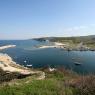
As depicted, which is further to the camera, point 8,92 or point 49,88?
point 49,88

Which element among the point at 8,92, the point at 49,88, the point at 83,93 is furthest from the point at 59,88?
the point at 8,92

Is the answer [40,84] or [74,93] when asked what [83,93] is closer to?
[74,93]

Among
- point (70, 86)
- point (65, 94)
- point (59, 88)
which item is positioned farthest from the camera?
point (70, 86)

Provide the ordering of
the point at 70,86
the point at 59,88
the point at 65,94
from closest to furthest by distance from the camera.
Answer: the point at 65,94 < the point at 59,88 < the point at 70,86

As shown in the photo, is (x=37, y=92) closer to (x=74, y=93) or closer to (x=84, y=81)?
(x=74, y=93)

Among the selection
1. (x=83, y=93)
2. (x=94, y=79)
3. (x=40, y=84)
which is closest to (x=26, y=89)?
(x=40, y=84)

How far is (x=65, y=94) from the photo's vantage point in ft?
46.8

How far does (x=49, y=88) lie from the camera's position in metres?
15.5

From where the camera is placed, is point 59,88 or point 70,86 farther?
point 70,86

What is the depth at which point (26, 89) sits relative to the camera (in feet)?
49.5

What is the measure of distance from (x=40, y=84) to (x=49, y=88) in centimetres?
137

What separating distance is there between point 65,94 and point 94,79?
319cm

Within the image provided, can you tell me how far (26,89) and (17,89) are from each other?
79 cm

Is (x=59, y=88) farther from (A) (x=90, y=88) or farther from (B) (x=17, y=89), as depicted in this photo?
(B) (x=17, y=89)
